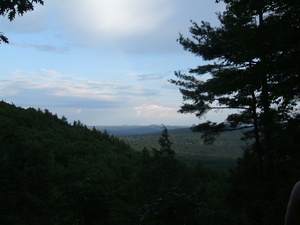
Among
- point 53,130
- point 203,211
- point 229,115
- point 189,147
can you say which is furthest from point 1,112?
point 189,147

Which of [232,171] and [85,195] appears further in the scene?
[232,171]

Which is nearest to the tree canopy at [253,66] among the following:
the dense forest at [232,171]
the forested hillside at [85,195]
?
the dense forest at [232,171]

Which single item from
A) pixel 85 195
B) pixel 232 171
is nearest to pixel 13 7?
pixel 85 195

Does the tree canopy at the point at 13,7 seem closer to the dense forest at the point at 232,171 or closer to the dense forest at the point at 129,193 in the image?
the dense forest at the point at 232,171

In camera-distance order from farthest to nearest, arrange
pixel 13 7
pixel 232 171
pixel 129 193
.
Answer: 1. pixel 129 193
2. pixel 232 171
3. pixel 13 7

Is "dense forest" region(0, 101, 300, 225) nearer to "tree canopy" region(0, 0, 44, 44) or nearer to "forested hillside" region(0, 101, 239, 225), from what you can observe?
"forested hillside" region(0, 101, 239, 225)

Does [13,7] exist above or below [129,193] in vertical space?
above

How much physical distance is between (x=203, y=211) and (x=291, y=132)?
380 centimetres

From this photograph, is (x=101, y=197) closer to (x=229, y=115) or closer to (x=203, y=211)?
(x=203, y=211)

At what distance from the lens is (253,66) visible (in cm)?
762

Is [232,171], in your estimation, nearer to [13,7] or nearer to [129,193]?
[129,193]

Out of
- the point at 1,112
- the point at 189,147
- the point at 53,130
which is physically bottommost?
the point at 189,147

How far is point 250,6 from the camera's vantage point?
5914mm

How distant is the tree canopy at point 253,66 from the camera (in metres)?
5.96
